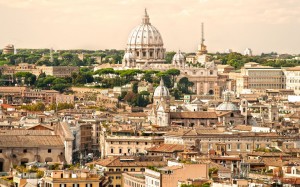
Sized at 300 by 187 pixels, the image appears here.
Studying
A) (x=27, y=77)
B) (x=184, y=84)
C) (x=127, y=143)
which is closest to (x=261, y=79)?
(x=184, y=84)

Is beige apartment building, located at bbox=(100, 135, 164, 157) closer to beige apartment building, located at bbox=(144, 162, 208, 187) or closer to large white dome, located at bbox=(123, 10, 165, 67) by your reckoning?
beige apartment building, located at bbox=(144, 162, 208, 187)

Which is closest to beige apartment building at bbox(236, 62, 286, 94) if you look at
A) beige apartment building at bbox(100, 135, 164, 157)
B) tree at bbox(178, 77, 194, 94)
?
tree at bbox(178, 77, 194, 94)

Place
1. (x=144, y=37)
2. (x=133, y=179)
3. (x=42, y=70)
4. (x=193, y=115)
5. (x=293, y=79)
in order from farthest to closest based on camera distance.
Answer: (x=144, y=37) < (x=42, y=70) < (x=293, y=79) < (x=193, y=115) < (x=133, y=179)

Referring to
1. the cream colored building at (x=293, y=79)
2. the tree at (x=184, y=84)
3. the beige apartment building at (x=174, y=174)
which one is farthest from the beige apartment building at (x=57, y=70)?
the beige apartment building at (x=174, y=174)

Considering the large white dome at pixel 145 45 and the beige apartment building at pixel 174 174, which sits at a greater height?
the large white dome at pixel 145 45

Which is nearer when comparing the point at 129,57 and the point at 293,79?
the point at 293,79

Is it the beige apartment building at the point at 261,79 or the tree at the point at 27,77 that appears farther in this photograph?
the tree at the point at 27,77

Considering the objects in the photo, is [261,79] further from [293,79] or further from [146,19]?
[146,19]

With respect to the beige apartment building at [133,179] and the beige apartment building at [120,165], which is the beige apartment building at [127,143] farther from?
the beige apartment building at [133,179]
